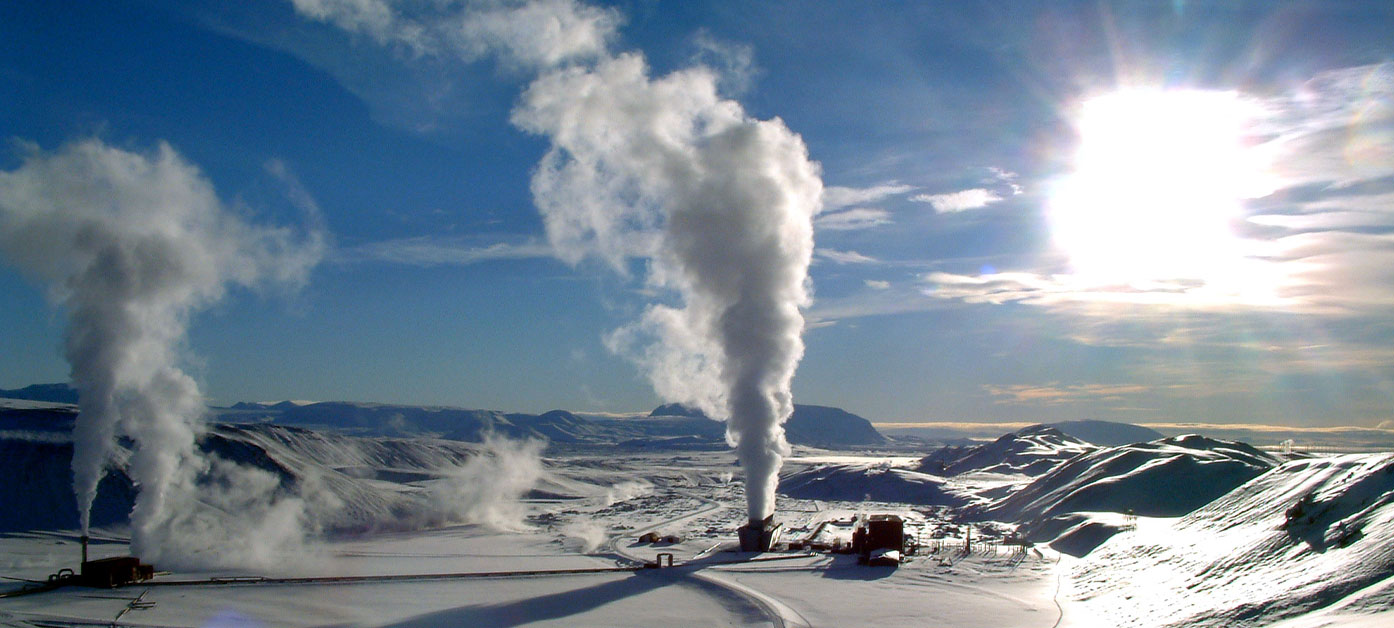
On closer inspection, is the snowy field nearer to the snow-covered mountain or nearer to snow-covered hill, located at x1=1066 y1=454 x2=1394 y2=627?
snow-covered hill, located at x1=1066 y1=454 x2=1394 y2=627

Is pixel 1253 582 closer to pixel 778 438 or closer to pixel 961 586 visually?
pixel 961 586

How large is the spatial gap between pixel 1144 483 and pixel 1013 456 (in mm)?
69140

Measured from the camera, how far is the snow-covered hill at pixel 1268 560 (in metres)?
26.5

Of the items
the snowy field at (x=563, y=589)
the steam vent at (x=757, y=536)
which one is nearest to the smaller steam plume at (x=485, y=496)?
the snowy field at (x=563, y=589)

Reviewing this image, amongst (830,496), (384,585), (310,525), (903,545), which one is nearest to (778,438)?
(903,545)

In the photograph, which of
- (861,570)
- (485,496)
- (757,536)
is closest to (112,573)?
(757,536)

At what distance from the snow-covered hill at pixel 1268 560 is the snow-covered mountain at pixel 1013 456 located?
74337 mm

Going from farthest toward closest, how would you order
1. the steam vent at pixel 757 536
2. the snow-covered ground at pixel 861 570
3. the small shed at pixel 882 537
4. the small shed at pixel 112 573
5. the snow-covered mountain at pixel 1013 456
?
1. the snow-covered mountain at pixel 1013 456
2. the steam vent at pixel 757 536
3. the small shed at pixel 882 537
4. the small shed at pixel 112 573
5. the snow-covered ground at pixel 861 570

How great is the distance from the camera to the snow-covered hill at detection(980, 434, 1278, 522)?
6353 cm

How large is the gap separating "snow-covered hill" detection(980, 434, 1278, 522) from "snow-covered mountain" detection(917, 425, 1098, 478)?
36044 millimetres

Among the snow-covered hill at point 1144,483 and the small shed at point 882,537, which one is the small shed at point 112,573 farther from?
the snow-covered hill at point 1144,483

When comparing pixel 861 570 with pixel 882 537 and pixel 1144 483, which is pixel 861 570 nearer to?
pixel 882 537

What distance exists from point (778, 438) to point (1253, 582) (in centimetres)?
3250

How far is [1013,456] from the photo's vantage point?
439 ft
